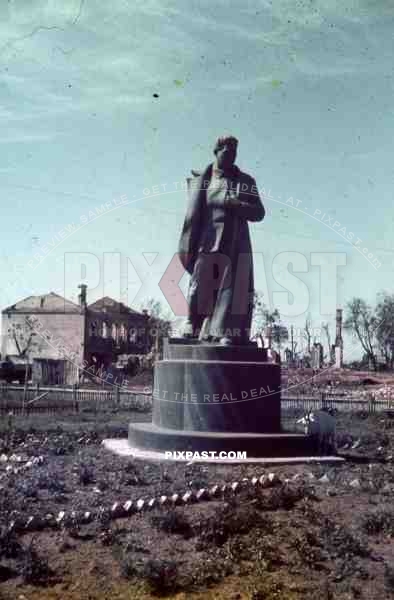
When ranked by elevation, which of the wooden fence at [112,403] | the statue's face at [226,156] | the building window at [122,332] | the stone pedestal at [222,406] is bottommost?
the wooden fence at [112,403]

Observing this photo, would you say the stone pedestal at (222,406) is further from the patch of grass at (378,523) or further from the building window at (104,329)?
the building window at (104,329)

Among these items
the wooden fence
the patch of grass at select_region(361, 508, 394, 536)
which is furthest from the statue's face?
the wooden fence

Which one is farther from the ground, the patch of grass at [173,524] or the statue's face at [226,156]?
the statue's face at [226,156]

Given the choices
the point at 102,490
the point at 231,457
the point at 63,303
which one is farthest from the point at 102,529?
the point at 63,303

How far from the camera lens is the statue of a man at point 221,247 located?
35.9ft

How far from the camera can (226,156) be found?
11.2 meters

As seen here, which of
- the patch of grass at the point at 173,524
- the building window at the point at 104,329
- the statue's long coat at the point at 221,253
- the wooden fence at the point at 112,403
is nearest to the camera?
the patch of grass at the point at 173,524

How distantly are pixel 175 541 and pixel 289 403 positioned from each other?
664 inches

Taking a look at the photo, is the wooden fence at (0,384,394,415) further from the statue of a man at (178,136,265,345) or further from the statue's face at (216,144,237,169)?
the statue's face at (216,144,237,169)

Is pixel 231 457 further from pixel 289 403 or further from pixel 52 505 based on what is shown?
pixel 289 403

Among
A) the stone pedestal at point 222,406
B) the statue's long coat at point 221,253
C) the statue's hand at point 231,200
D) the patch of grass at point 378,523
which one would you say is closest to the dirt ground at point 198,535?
the patch of grass at point 378,523

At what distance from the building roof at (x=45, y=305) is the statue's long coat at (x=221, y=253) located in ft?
108

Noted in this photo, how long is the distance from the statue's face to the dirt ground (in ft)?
15.7

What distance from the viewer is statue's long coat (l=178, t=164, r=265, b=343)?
10.9 meters
